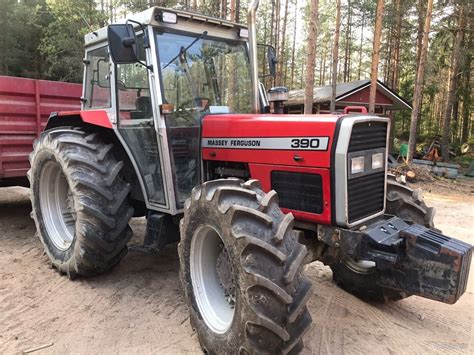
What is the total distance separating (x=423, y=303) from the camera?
4113 millimetres

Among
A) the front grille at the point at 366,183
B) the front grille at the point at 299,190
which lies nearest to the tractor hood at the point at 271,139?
the front grille at the point at 299,190

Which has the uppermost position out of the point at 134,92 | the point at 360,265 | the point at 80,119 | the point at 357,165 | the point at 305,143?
the point at 134,92

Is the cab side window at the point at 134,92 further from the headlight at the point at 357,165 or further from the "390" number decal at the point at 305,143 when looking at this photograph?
the headlight at the point at 357,165

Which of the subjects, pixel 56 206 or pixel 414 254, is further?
pixel 56 206

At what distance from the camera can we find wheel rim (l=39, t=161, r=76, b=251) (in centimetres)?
466

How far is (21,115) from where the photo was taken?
5.71 metres

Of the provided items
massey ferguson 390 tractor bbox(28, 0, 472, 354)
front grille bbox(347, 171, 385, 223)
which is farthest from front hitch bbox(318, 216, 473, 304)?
front grille bbox(347, 171, 385, 223)

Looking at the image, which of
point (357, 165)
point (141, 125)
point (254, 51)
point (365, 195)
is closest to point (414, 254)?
point (365, 195)

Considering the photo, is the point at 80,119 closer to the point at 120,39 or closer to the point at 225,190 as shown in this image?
the point at 120,39

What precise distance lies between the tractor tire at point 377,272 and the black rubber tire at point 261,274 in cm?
143

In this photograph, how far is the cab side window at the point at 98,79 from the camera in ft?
14.4

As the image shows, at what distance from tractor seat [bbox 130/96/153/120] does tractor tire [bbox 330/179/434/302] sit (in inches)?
91.5

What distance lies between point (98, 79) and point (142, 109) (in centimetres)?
95

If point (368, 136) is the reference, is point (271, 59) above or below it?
above
